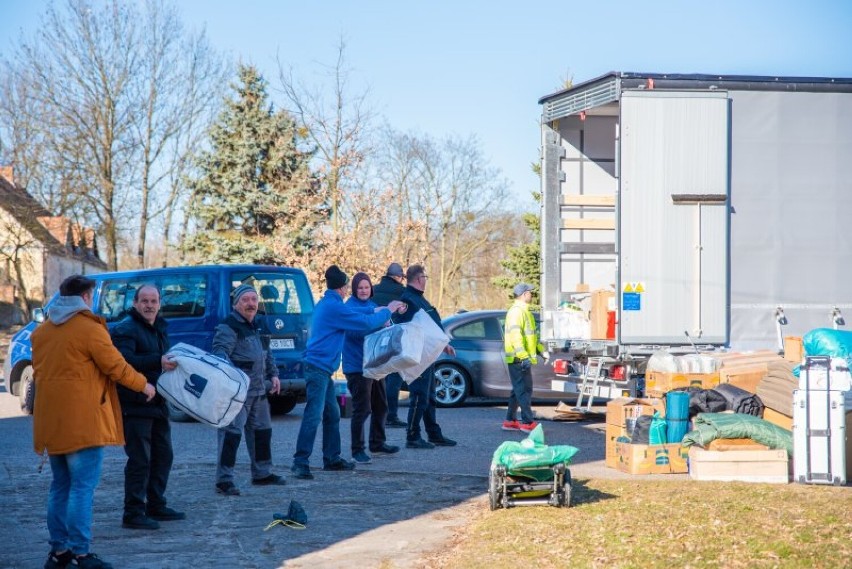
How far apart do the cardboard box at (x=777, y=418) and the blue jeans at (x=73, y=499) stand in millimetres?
6436

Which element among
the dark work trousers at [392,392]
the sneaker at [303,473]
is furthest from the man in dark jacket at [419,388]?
the sneaker at [303,473]

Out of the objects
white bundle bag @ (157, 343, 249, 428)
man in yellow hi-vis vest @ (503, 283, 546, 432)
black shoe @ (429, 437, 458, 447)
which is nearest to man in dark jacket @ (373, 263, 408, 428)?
man in yellow hi-vis vest @ (503, 283, 546, 432)

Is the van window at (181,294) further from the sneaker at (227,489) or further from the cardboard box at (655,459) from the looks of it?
the cardboard box at (655,459)

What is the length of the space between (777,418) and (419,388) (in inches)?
145

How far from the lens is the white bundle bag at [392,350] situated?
10141 mm

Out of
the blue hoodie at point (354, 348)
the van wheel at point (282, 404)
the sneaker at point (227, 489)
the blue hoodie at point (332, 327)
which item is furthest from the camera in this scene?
the van wheel at point (282, 404)

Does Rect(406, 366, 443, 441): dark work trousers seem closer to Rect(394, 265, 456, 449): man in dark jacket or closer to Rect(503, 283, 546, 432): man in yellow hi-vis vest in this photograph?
Rect(394, 265, 456, 449): man in dark jacket

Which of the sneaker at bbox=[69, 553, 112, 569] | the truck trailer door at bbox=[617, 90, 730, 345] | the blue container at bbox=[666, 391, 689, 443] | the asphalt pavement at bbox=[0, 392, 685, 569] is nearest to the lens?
the sneaker at bbox=[69, 553, 112, 569]

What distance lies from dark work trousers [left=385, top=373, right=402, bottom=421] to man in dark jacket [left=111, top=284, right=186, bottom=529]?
19.1 ft

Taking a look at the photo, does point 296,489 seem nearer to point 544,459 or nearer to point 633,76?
point 544,459

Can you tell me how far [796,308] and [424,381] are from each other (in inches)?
166

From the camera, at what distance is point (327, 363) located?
9789mm

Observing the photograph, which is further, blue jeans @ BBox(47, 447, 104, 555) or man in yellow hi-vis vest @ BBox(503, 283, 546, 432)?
man in yellow hi-vis vest @ BBox(503, 283, 546, 432)

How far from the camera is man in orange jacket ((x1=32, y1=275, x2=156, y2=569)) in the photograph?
6273 mm
